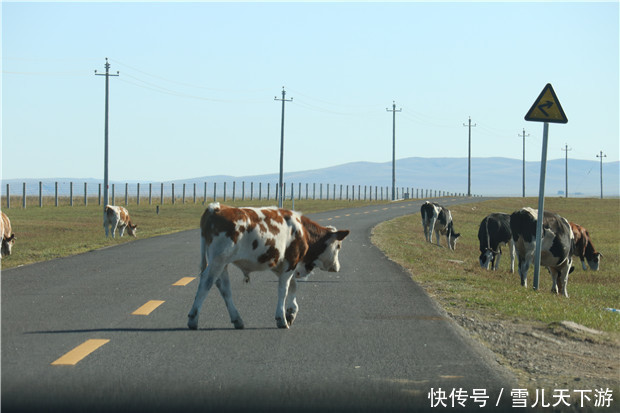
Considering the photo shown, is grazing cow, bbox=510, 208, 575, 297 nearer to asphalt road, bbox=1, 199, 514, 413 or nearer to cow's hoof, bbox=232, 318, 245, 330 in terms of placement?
asphalt road, bbox=1, 199, 514, 413

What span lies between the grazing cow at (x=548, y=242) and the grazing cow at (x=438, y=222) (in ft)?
41.6

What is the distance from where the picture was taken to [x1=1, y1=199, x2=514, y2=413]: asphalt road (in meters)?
6.48

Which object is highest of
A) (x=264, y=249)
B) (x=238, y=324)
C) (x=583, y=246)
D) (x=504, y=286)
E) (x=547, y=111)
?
(x=547, y=111)

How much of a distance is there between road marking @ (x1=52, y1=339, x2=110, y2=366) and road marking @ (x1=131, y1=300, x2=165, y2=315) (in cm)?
204

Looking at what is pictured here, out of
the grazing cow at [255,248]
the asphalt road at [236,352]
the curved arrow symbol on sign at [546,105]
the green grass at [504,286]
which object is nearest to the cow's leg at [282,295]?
the grazing cow at [255,248]

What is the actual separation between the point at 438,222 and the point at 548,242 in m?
14.1

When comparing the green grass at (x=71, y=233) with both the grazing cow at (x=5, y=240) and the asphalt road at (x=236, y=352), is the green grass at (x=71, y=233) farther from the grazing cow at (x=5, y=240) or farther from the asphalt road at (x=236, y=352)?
the asphalt road at (x=236, y=352)

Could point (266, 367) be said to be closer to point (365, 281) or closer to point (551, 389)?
point (551, 389)

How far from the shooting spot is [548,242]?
18609mm

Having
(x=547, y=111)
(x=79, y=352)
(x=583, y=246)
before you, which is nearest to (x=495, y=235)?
(x=583, y=246)

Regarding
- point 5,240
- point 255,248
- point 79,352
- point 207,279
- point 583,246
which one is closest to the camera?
point 79,352

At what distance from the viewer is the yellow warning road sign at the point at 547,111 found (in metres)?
14.8

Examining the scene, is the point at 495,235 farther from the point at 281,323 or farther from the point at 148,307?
the point at 281,323

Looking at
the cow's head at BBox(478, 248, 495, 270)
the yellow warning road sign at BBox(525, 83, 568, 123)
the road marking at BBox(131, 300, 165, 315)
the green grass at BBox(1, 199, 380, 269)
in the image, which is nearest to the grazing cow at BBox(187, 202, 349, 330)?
the road marking at BBox(131, 300, 165, 315)
